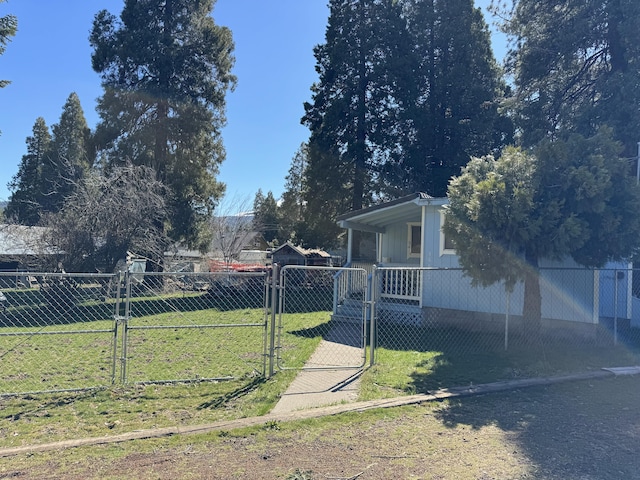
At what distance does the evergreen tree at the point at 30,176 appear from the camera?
121 ft

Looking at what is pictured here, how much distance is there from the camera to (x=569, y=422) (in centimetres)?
493

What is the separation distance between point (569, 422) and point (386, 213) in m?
9.01

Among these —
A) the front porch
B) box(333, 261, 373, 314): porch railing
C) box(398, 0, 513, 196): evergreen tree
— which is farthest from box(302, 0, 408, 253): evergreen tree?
the front porch

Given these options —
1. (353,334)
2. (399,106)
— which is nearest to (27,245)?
(353,334)

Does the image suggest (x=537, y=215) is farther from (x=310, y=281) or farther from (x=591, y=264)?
(x=310, y=281)

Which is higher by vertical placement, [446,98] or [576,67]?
[446,98]

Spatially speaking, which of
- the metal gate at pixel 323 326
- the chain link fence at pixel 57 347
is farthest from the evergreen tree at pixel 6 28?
the metal gate at pixel 323 326

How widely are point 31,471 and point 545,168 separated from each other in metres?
7.72

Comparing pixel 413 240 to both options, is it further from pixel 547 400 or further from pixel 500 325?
pixel 547 400

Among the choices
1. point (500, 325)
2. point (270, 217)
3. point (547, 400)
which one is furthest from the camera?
point (270, 217)

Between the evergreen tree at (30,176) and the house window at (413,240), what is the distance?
32.0m

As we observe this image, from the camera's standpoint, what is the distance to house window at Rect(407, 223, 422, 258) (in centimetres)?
1508

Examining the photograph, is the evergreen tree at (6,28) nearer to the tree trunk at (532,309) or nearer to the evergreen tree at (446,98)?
the tree trunk at (532,309)

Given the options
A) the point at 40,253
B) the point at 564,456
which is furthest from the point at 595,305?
the point at 40,253
